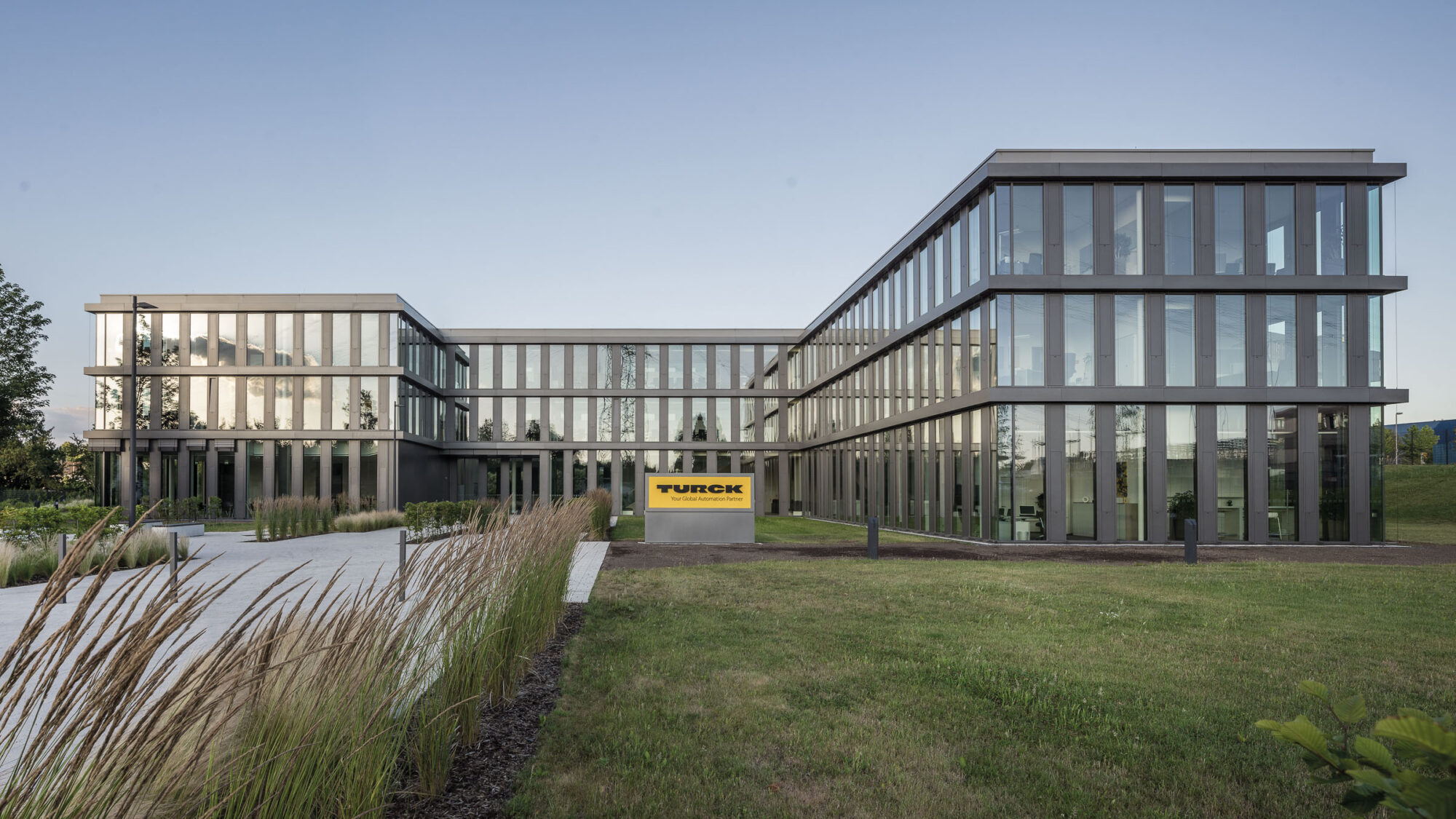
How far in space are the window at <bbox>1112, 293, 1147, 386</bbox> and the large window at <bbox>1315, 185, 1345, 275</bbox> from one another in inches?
229

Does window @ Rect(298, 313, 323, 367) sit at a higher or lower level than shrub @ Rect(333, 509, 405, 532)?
higher

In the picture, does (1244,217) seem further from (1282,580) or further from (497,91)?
(497,91)

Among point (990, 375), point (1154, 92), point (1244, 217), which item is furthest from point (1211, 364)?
point (1154, 92)

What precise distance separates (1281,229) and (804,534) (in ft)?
57.5

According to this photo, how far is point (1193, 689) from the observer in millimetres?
6430

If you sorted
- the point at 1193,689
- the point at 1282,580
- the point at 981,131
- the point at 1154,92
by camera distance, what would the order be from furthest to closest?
the point at 981,131 < the point at 1154,92 < the point at 1282,580 < the point at 1193,689

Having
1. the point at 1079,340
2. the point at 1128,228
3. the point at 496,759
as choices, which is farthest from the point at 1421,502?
the point at 496,759

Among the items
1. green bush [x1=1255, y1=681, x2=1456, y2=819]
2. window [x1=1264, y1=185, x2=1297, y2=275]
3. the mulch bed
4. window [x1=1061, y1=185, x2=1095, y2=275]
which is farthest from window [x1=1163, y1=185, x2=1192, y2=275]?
green bush [x1=1255, y1=681, x2=1456, y2=819]

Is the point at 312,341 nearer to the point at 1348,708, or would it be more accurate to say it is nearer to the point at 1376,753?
the point at 1348,708

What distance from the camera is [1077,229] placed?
2286 centimetres

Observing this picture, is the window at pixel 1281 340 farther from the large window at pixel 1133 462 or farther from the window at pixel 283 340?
the window at pixel 283 340

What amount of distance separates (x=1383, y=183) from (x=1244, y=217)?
172 inches

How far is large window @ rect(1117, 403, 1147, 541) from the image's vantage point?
2245 centimetres

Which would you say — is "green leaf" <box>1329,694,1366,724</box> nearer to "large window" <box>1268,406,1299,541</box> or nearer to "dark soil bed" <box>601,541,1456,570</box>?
"dark soil bed" <box>601,541,1456,570</box>
